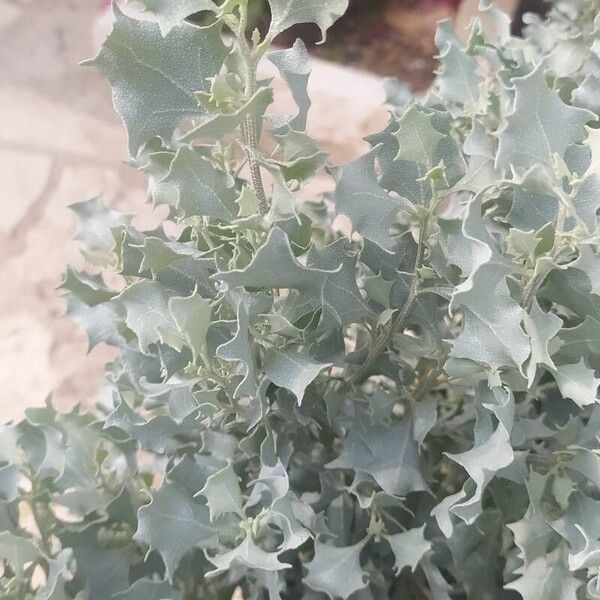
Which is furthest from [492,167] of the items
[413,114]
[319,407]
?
[319,407]

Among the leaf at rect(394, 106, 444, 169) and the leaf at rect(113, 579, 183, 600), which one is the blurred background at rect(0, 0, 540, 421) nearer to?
the leaf at rect(113, 579, 183, 600)

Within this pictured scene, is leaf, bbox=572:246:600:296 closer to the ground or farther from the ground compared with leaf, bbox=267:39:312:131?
closer to the ground

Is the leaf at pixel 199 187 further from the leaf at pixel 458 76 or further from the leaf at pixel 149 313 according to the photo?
the leaf at pixel 458 76

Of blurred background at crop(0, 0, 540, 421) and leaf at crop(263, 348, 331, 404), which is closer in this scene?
leaf at crop(263, 348, 331, 404)

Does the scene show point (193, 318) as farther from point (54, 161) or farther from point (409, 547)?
point (54, 161)

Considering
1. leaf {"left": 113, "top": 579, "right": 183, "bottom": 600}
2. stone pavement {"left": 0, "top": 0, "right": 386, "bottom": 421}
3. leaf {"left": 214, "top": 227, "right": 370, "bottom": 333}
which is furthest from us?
stone pavement {"left": 0, "top": 0, "right": 386, "bottom": 421}

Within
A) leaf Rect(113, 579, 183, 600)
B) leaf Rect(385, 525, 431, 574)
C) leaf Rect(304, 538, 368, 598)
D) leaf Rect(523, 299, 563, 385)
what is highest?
leaf Rect(523, 299, 563, 385)

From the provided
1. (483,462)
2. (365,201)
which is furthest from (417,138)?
(483,462)

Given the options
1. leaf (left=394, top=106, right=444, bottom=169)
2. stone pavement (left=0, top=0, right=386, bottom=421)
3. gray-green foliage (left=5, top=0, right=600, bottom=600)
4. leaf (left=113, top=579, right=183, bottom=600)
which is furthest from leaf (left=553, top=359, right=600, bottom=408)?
stone pavement (left=0, top=0, right=386, bottom=421)
